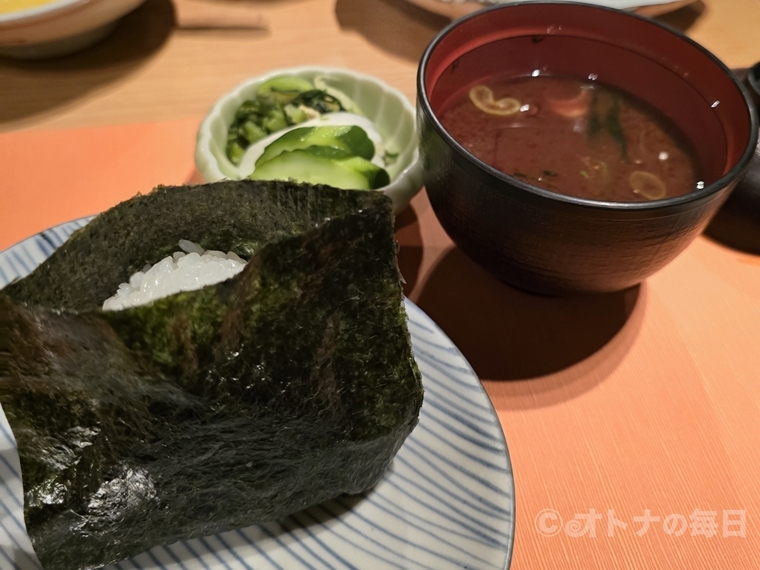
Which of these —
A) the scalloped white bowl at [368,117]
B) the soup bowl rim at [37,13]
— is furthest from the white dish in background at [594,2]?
the soup bowl rim at [37,13]

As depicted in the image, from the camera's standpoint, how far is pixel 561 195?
65 cm

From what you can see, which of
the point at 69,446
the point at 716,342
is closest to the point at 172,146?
the point at 69,446

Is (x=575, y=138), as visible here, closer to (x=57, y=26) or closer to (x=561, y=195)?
(x=561, y=195)

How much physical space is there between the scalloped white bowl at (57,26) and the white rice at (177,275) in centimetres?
78

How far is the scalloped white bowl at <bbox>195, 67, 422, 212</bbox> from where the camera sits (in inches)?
37.9

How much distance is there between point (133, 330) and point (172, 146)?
0.77 meters

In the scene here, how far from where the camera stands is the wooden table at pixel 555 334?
2.38 feet

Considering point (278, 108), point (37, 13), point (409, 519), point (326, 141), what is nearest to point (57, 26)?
point (37, 13)

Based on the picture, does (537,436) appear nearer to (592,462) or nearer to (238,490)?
(592,462)

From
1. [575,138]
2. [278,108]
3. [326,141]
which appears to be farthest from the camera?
[278,108]

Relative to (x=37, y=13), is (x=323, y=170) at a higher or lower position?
lower

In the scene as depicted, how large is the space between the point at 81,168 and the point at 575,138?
2.87 feet

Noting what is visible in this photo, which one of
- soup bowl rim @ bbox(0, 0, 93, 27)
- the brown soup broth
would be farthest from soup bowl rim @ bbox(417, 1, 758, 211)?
soup bowl rim @ bbox(0, 0, 93, 27)

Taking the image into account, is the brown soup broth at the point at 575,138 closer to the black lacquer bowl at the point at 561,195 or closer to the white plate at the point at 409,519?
the black lacquer bowl at the point at 561,195
